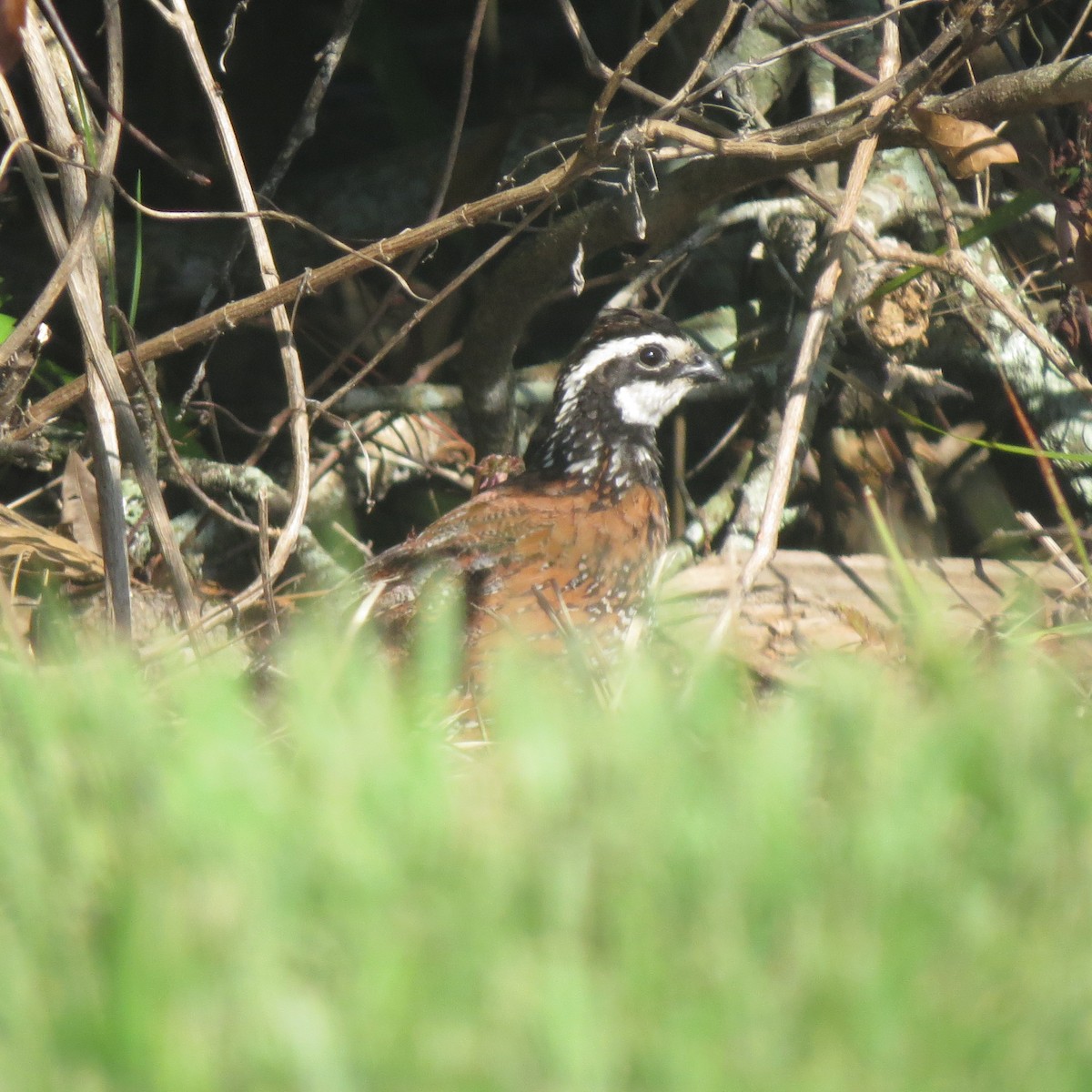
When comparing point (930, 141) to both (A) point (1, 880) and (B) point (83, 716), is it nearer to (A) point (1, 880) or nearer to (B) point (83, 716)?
(B) point (83, 716)

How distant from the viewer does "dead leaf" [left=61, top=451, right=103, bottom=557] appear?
5.34m

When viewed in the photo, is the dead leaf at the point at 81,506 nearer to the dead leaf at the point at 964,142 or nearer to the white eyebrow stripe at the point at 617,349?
the white eyebrow stripe at the point at 617,349

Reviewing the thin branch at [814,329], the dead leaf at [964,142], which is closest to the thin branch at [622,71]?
the thin branch at [814,329]

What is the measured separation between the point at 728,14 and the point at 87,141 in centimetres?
190

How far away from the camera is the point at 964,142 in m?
4.25

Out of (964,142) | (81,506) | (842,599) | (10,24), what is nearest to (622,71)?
(964,142)

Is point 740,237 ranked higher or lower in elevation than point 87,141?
lower

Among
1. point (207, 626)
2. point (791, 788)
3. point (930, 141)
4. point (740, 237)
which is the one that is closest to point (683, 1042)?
point (791, 788)

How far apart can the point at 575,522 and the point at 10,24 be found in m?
2.55

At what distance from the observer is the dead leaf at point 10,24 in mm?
3025

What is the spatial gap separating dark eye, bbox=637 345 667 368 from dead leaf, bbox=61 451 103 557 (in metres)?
1.99

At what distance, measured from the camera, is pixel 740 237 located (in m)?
6.28

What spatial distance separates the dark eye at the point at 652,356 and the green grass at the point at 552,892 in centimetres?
264

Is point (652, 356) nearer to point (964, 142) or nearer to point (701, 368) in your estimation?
point (701, 368)
